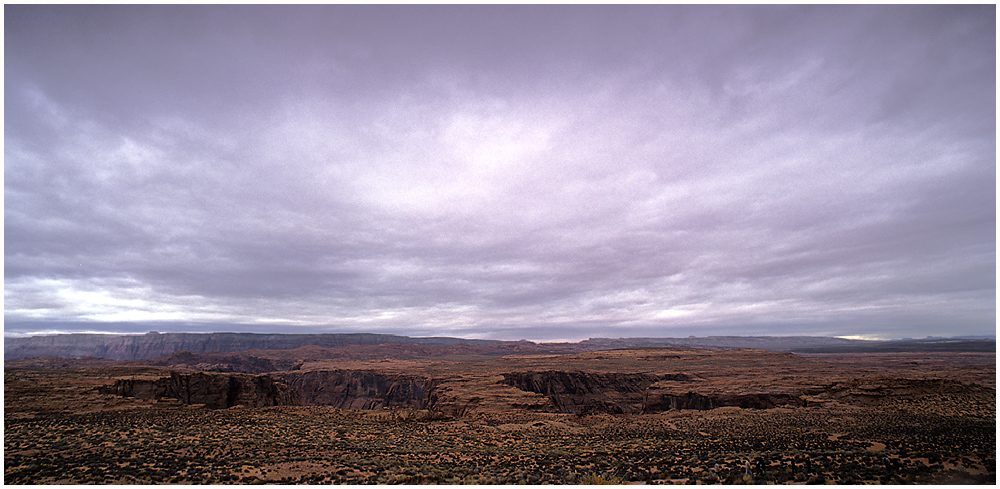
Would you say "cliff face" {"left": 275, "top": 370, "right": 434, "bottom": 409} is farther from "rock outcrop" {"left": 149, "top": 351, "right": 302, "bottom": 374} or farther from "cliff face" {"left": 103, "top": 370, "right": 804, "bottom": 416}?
"rock outcrop" {"left": 149, "top": 351, "right": 302, "bottom": 374}

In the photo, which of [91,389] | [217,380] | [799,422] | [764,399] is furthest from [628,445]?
[217,380]

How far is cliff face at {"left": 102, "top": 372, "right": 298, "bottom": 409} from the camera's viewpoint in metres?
37.3

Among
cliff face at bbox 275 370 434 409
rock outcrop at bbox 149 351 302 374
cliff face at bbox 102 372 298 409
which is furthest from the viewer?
rock outcrop at bbox 149 351 302 374

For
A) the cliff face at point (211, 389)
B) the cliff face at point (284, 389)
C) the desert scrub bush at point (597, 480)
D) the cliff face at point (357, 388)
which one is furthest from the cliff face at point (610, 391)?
the desert scrub bush at point (597, 480)

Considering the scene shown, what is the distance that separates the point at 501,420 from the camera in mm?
32344

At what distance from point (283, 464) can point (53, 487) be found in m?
7.05

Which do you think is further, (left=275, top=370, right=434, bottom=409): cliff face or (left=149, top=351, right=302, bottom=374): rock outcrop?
(left=149, top=351, right=302, bottom=374): rock outcrop

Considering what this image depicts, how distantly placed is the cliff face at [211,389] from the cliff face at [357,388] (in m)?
18.0

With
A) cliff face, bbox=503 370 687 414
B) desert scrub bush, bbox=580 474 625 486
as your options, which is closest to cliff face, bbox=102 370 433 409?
cliff face, bbox=503 370 687 414

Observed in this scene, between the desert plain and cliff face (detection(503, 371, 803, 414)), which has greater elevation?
the desert plain

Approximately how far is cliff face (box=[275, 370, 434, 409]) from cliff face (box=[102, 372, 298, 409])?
1800 cm

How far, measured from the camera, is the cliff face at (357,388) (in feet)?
229

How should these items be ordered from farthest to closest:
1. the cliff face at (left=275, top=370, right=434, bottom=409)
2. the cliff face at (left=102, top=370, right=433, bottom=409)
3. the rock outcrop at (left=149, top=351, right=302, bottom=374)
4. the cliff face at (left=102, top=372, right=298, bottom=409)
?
the rock outcrop at (left=149, top=351, right=302, bottom=374)
the cliff face at (left=275, top=370, right=434, bottom=409)
the cliff face at (left=102, top=370, right=433, bottom=409)
the cliff face at (left=102, top=372, right=298, bottom=409)

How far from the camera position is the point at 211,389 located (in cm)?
4575
